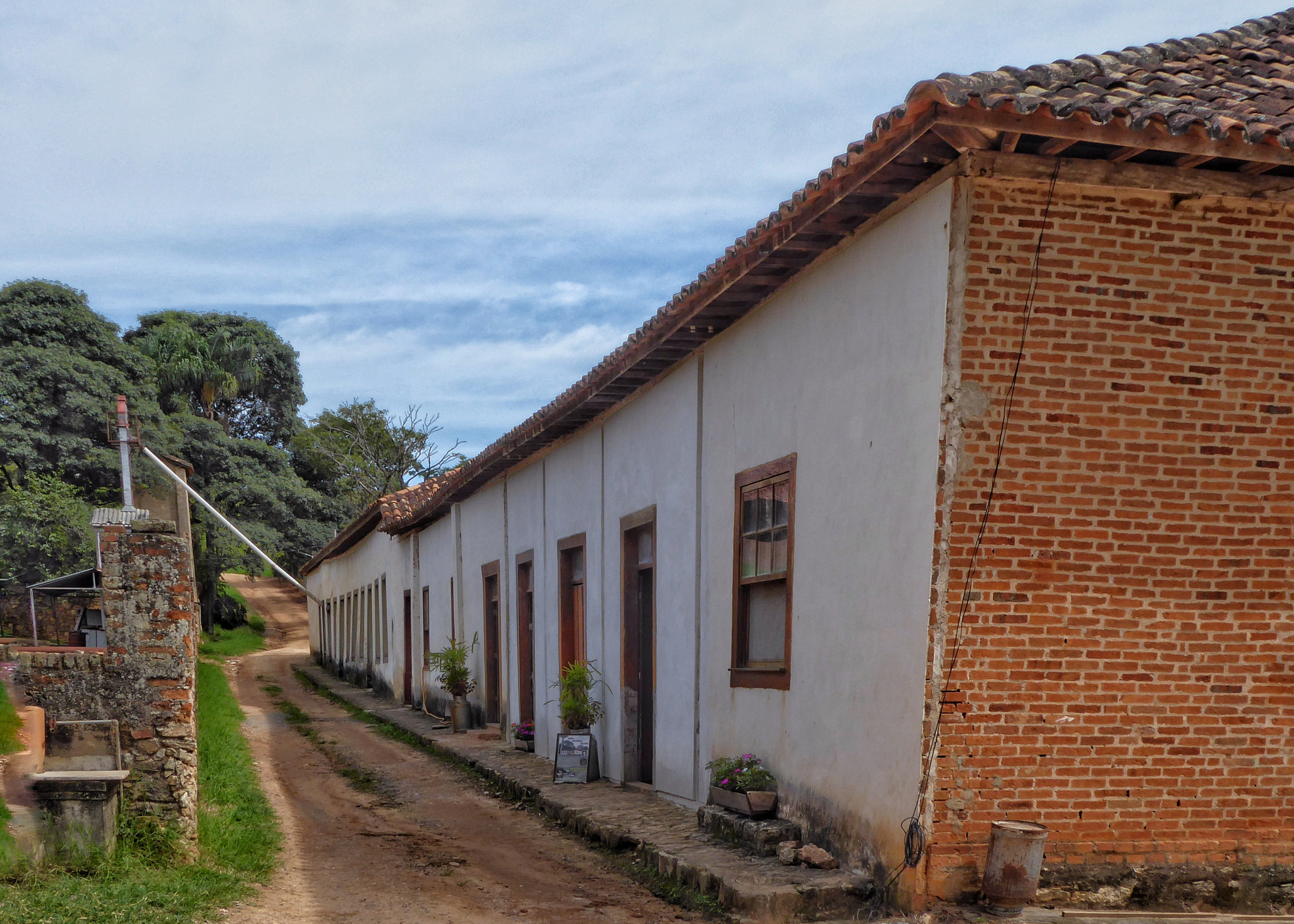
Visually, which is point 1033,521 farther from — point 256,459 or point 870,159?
point 256,459

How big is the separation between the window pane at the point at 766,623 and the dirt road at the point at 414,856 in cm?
186

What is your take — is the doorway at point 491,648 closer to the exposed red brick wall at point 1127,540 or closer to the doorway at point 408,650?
the doorway at point 408,650

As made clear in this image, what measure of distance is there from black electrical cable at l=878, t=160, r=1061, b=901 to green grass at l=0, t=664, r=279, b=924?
152 inches

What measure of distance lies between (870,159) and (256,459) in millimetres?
35866

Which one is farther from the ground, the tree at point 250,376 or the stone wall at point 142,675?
the tree at point 250,376

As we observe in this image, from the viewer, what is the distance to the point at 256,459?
38781 mm

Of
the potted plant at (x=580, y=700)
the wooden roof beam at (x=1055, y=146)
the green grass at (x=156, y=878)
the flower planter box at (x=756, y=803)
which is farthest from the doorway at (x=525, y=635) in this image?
the wooden roof beam at (x=1055, y=146)

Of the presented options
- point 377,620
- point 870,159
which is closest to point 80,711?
point 870,159

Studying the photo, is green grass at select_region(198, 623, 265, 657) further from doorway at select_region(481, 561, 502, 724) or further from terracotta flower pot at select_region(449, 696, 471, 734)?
doorway at select_region(481, 561, 502, 724)

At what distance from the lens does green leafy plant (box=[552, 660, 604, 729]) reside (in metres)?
12.4

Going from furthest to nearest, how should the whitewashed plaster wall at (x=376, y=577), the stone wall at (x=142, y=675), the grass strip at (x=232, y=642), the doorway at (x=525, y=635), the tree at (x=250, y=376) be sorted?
the tree at (x=250, y=376)
the grass strip at (x=232, y=642)
the whitewashed plaster wall at (x=376, y=577)
the doorway at (x=525, y=635)
the stone wall at (x=142, y=675)

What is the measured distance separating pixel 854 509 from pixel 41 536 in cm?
2373

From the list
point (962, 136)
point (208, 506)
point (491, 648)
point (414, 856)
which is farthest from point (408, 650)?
point (962, 136)

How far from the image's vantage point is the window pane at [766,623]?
8.24 meters
